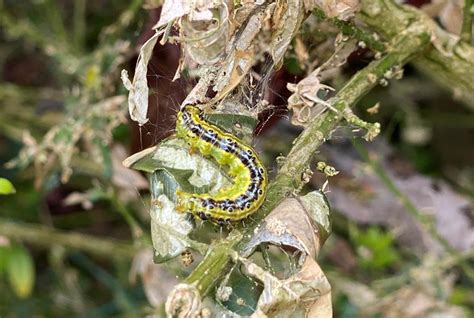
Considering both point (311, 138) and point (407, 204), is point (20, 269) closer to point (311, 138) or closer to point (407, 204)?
point (407, 204)

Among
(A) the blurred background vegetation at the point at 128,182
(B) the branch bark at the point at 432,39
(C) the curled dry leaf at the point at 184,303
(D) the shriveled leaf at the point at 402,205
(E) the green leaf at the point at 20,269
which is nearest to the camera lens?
(C) the curled dry leaf at the point at 184,303

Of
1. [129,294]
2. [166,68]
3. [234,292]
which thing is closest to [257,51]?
[166,68]

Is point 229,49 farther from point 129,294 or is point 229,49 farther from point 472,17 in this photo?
point 129,294

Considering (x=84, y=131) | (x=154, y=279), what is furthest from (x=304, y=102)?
(x=154, y=279)

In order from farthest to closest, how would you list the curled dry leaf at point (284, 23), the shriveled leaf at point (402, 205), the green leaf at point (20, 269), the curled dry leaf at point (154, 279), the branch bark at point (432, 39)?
the shriveled leaf at point (402, 205), the green leaf at point (20, 269), the curled dry leaf at point (154, 279), the branch bark at point (432, 39), the curled dry leaf at point (284, 23)

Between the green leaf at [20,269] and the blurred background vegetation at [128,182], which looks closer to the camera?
the blurred background vegetation at [128,182]

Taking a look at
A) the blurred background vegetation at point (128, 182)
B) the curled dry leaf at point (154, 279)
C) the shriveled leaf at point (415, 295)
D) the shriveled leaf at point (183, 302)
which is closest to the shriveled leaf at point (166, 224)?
the shriveled leaf at point (183, 302)

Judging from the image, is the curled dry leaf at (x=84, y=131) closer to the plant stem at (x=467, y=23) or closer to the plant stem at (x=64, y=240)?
the plant stem at (x=64, y=240)

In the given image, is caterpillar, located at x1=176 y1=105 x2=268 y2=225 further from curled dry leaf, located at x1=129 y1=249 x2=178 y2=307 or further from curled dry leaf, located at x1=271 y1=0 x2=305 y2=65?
curled dry leaf, located at x1=129 y1=249 x2=178 y2=307
